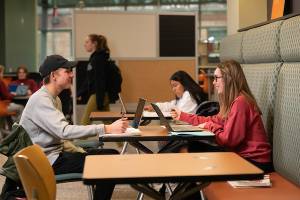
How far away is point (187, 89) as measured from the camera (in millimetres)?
5168

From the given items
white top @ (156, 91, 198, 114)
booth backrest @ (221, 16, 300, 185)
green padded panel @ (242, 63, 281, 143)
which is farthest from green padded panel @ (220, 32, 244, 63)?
white top @ (156, 91, 198, 114)

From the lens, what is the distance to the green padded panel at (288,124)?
9.02 ft

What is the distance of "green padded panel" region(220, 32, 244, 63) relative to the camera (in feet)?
13.5

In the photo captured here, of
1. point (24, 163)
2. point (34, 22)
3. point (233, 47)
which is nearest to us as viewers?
point (24, 163)

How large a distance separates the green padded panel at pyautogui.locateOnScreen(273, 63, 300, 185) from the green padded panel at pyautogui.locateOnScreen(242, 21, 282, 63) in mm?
232

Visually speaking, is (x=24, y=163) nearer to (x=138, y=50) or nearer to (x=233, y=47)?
(x=233, y=47)

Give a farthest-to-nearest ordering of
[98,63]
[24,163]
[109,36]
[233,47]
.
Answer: [109,36]
[98,63]
[233,47]
[24,163]

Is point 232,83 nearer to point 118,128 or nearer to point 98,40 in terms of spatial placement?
point 118,128

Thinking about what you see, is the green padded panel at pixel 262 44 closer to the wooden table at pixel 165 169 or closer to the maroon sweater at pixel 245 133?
the maroon sweater at pixel 245 133

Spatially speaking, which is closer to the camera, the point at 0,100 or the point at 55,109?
the point at 55,109

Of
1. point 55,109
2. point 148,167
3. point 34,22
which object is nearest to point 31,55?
point 34,22

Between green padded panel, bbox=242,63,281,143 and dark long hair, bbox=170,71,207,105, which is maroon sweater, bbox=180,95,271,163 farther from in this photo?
dark long hair, bbox=170,71,207,105

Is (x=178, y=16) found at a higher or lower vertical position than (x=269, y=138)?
higher

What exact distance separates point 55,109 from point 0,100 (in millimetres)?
5162
